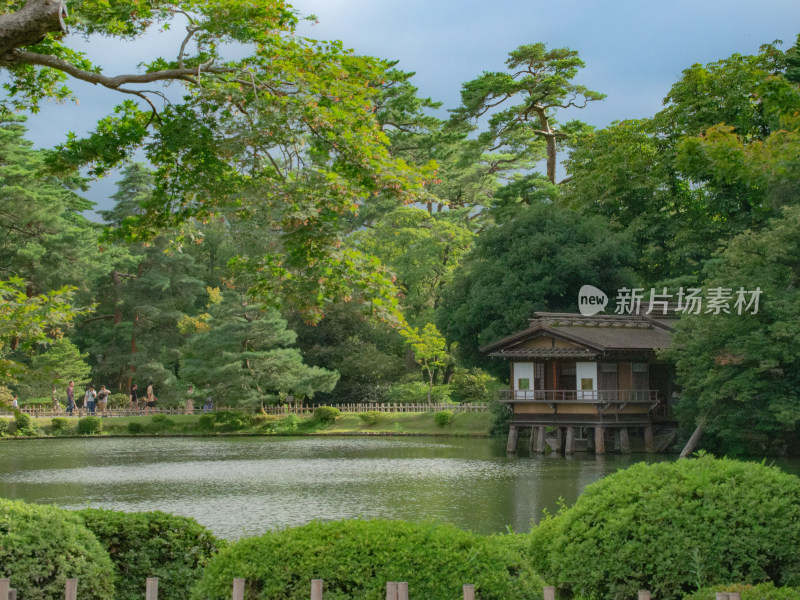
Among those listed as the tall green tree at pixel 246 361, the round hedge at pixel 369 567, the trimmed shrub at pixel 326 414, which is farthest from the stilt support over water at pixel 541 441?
the round hedge at pixel 369 567

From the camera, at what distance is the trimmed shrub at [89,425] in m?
43.0

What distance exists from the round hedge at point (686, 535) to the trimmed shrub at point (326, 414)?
122 feet

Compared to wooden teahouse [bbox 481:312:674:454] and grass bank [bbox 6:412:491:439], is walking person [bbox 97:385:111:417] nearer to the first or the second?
grass bank [bbox 6:412:491:439]

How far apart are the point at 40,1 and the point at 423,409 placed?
3836 cm

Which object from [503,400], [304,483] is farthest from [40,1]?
[503,400]

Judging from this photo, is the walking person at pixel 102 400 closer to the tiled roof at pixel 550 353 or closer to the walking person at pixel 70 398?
the walking person at pixel 70 398

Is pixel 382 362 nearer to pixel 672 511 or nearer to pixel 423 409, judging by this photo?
pixel 423 409

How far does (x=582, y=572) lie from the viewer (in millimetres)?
6574

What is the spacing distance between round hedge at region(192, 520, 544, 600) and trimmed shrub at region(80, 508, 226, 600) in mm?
1789

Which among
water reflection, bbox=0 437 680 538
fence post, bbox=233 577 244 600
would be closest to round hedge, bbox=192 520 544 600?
fence post, bbox=233 577 244 600

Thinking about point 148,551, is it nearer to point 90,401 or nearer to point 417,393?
point 417,393

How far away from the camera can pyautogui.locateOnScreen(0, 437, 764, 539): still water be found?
1716cm

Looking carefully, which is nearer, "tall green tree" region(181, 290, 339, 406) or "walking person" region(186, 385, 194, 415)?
"tall green tree" region(181, 290, 339, 406)

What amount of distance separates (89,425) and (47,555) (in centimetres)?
3917
